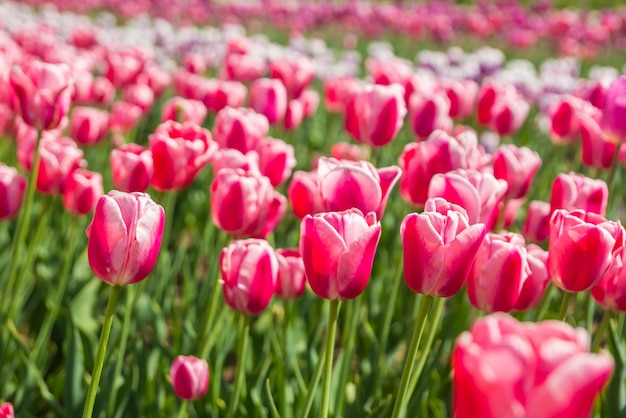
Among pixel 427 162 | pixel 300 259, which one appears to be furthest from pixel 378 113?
pixel 300 259

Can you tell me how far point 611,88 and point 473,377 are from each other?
1616 mm

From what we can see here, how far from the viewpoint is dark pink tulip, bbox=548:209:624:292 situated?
1200 mm

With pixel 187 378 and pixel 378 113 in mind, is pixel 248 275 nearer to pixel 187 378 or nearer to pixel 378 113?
pixel 187 378

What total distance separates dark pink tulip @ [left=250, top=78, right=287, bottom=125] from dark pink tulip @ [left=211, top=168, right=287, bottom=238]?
3.46 feet

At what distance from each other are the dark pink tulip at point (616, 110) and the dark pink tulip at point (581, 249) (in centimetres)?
83

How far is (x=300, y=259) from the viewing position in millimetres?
1683

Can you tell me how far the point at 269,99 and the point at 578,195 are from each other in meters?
1.28

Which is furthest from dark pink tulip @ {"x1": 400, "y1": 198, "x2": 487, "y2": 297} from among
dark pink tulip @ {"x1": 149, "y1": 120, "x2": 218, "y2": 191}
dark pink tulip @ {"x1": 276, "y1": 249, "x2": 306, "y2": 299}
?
dark pink tulip @ {"x1": 149, "y1": 120, "x2": 218, "y2": 191}

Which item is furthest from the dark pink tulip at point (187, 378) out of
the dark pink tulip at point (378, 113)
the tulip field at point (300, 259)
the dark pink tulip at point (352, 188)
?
the dark pink tulip at point (378, 113)

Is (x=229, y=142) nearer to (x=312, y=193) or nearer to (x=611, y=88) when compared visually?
(x=312, y=193)

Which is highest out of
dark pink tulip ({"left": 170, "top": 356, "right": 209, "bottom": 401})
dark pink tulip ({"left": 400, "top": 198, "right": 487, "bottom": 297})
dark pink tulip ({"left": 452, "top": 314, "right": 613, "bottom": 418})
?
dark pink tulip ({"left": 452, "top": 314, "right": 613, "bottom": 418})

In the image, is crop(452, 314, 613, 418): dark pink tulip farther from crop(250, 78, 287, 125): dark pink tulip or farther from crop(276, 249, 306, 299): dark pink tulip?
crop(250, 78, 287, 125): dark pink tulip

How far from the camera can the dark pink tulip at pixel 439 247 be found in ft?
3.58

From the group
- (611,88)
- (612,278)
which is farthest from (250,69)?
(612,278)
